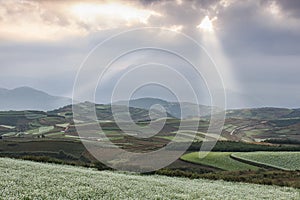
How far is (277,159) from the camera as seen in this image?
198 ft

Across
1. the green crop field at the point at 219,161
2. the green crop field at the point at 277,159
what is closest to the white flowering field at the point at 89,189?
the green crop field at the point at 219,161

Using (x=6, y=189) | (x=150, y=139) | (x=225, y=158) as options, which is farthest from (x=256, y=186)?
(x=150, y=139)

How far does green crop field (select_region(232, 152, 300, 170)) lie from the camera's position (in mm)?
56737

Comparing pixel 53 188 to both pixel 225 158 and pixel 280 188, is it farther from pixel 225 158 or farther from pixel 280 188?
pixel 225 158

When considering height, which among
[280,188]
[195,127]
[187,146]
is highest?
[195,127]

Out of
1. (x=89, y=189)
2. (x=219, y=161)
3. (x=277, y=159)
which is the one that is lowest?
(x=89, y=189)

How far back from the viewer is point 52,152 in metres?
74.3

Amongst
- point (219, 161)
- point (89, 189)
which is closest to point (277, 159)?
point (219, 161)

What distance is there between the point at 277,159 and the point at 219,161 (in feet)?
29.0

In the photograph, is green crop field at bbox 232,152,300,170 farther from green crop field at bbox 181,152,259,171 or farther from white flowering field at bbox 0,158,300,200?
white flowering field at bbox 0,158,300,200

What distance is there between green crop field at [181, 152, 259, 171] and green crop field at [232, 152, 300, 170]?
2.63m

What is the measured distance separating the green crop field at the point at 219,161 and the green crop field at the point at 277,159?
2.63 meters

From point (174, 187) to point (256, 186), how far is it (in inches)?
399

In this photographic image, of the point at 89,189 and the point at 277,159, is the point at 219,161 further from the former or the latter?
the point at 89,189
